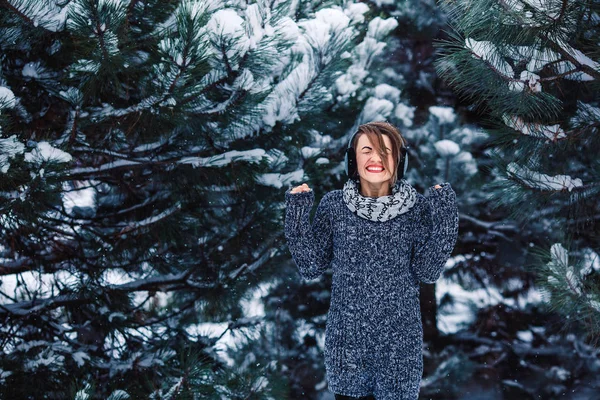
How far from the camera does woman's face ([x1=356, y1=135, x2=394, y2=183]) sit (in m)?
1.28

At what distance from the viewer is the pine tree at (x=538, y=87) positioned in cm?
154

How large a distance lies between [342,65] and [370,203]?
0.79 m

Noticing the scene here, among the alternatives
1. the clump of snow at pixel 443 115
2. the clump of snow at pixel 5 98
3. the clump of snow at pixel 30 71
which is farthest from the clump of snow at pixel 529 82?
the clump of snow at pixel 443 115

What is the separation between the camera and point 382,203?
1.29 meters


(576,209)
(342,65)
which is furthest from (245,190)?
(576,209)

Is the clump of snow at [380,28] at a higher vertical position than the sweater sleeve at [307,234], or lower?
higher

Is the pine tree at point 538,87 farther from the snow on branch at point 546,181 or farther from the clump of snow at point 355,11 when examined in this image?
the clump of snow at point 355,11

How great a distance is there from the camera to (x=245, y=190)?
7.52 ft

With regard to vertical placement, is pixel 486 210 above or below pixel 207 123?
above

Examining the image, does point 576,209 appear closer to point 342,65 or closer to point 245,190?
point 342,65

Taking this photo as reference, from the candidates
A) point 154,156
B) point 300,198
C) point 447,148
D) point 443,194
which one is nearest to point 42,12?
point 154,156

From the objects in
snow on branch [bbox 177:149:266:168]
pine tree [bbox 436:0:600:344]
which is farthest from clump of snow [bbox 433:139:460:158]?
snow on branch [bbox 177:149:266:168]

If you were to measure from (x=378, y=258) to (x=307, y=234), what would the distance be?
171mm

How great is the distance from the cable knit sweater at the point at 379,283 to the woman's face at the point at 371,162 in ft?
0.32
